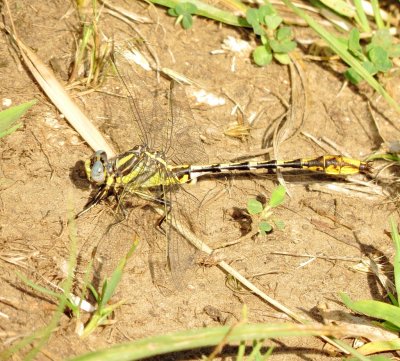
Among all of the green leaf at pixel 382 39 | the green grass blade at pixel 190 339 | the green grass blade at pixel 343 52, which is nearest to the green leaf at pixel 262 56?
the green grass blade at pixel 343 52

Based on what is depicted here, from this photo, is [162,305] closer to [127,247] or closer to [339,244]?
[127,247]

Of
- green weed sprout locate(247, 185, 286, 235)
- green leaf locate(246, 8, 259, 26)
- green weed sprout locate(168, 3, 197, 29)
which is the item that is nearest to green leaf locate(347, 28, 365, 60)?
green leaf locate(246, 8, 259, 26)

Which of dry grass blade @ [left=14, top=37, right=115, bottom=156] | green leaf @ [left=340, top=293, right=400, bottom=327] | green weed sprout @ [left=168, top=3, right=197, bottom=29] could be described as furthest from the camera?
green weed sprout @ [left=168, top=3, right=197, bottom=29]

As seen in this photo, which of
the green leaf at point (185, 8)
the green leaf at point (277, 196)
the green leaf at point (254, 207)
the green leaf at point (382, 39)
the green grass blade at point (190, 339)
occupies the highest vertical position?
the green leaf at point (185, 8)

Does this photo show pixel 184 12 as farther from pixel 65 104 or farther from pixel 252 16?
pixel 65 104

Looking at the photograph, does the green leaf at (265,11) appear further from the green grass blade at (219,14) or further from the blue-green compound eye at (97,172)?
the blue-green compound eye at (97,172)

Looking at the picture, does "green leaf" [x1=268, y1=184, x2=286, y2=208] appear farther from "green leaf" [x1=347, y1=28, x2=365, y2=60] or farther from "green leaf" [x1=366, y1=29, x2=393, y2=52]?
"green leaf" [x1=366, y1=29, x2=393, y2=52]
